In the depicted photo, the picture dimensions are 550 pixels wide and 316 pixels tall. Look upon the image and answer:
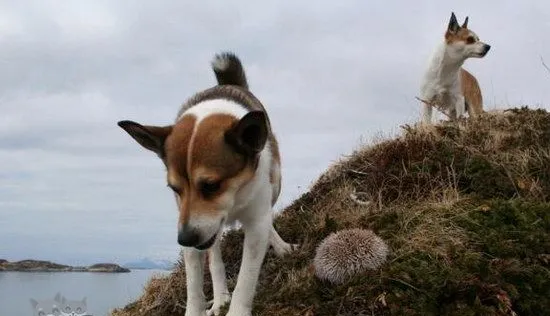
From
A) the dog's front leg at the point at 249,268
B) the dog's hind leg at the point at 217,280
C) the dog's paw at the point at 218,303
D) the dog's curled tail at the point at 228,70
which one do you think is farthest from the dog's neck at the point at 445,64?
the dog's front leg at the point at 249,268

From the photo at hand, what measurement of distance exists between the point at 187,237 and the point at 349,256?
5.12 ft

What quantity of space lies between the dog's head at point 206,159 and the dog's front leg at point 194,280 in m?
0.84

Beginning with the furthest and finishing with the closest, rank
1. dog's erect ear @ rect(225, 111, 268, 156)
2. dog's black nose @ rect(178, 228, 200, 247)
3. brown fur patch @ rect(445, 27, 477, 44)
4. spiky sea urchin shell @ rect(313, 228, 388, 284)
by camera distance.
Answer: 1. brown fur patch @ rect(445, 27, 477, 44)
2. spiky sea urchin shell @ rect(313, 228, 388, 284)
3. dog's erect ear @ rect(225, 111, 268, 156)
4. dog's black nose @ rect(178, 228, 200, 247)

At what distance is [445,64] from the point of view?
12.2 meters

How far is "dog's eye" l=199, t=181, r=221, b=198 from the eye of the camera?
4.54 metres

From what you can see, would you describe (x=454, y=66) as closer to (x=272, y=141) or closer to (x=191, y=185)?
(x=272, y=141)

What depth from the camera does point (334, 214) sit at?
752cm

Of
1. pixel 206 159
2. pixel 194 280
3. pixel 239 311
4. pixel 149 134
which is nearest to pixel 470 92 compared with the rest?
pixel 194 280

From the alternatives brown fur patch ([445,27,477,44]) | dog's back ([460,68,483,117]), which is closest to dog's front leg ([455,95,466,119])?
dog's back ([460,68,483,117])

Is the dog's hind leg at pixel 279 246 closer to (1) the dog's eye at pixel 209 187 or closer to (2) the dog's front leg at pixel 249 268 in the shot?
(2) the dog's front leg at pixel 249 268

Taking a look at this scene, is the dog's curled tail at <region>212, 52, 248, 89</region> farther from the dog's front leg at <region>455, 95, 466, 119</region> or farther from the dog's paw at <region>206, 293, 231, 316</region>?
the dog's front leg at <region>455, 95, 466, 119</region>

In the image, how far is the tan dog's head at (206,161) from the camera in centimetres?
450

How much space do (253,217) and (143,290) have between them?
3494mm

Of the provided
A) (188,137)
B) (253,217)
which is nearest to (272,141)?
(253,217)
